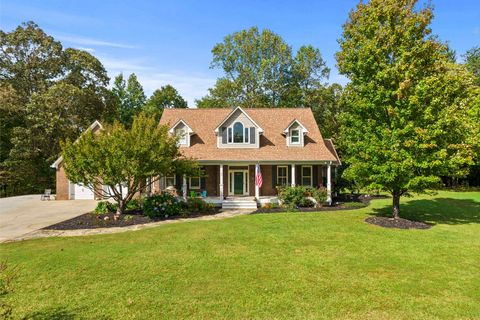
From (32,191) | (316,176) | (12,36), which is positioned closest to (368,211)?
(316,176)

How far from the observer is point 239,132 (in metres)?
24.0

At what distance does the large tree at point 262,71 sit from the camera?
1608 inches

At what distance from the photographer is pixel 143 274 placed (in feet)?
27.0

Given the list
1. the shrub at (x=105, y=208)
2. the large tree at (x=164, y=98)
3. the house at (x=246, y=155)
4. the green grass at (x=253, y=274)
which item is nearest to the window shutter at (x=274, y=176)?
the house at (x=246, y=155)

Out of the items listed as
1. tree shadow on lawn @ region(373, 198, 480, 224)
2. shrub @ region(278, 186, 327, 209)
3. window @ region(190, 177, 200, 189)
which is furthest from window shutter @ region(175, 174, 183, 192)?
tree shadow on lawn @ region(373, 198, 480, 224)

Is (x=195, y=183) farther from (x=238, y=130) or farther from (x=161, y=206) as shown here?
(x=161, y=206)

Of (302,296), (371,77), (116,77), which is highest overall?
(116,77)

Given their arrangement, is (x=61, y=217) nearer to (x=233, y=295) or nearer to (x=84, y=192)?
(x=84, y=192)

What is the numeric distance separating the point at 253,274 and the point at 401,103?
11031 mm

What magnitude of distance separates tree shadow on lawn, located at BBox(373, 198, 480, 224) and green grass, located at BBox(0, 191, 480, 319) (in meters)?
2.59

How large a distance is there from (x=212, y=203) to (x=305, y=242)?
11.1 metres

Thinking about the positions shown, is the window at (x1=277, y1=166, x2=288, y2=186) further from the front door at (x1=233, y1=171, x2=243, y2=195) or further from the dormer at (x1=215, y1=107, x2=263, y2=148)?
the front door at (x1=233, y1=171, x2=243, y2=195)

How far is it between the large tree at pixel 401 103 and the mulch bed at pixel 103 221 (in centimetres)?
1081

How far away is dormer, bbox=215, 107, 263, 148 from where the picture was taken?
2391cm
